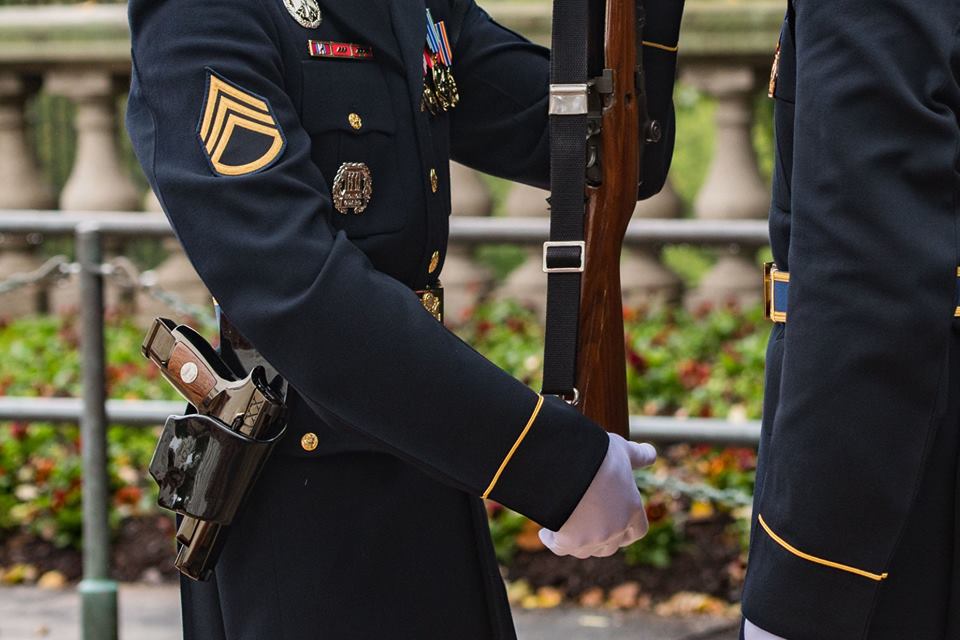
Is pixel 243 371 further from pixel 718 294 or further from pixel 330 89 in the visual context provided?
pixel 718 294

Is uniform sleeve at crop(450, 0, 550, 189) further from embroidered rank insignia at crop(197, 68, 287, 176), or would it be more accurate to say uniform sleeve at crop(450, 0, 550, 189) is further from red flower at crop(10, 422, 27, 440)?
red flower at crop(10, 422, 27, 440)

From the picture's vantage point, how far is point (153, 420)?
3889 mm

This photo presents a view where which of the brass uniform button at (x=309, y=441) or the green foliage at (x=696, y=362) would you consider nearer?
the brass uniform button at (x=309, y=441)

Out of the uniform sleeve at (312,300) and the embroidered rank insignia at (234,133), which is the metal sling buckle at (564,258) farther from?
the embroidered rank insignia at (234,133)

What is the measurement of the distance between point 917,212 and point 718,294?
154 inches

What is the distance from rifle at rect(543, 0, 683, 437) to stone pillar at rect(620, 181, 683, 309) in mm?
3412

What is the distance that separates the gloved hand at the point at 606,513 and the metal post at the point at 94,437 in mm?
2212

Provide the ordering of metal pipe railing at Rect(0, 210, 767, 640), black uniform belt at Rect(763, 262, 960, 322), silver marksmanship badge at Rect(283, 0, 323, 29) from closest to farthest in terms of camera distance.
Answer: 1. silver marksmanship badge at Rect(283, 0, 323, 29)
2. black uniform belt at Rect(763, 262, 960, 322)
3. metal pipe railing at Rect(0, 210, 767, 640)

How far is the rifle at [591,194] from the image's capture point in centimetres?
201

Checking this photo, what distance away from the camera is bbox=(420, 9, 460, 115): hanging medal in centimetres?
213

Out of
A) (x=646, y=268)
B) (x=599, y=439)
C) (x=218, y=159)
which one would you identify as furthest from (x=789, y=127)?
(x=646, y=268)

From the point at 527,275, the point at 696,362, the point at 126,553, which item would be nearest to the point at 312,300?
the point at 126,553

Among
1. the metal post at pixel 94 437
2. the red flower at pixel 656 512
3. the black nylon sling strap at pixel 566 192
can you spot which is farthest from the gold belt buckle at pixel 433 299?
the red flower at pixel 656 512

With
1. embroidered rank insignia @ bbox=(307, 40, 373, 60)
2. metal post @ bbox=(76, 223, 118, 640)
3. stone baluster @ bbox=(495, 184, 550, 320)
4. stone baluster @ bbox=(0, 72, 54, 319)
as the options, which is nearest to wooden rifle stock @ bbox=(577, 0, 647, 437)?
embroidered rank insignia @ bbox=(307, 40, 373, 60)
